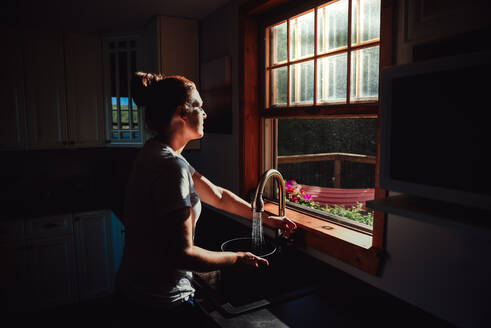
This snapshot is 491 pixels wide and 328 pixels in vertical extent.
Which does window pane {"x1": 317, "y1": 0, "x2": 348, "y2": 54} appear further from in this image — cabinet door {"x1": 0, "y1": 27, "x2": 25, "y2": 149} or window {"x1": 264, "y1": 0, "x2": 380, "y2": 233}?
cabinet door {"x1": 0, "y1": 27, "x2": 25, "y2": 149}

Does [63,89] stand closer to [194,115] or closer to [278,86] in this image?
[278,86]

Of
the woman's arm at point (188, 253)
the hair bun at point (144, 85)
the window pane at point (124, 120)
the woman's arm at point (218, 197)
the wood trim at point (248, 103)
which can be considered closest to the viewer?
the woman's arm at point (188, 253)

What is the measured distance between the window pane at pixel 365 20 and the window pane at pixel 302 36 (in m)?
0.32

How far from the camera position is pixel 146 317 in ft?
4.00

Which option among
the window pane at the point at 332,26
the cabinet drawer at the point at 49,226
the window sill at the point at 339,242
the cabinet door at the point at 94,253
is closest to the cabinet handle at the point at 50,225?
the cabinet drawer at the point at 49,226

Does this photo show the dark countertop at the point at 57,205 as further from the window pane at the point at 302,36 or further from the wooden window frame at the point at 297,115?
the window pane at the point at 302,36

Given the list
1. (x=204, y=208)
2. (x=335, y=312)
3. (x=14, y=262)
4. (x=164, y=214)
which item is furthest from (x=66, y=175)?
(x=335, y=312)

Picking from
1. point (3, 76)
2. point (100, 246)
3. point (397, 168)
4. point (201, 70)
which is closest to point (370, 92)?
point (397, 168)

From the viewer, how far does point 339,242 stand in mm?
1509

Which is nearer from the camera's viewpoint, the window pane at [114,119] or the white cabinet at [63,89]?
the white cabinet at [63,89]

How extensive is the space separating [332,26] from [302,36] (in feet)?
0.78

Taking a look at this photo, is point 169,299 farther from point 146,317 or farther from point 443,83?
point 443,83

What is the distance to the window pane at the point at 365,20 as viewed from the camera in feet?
4.88

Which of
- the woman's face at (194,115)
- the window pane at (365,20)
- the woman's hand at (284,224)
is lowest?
the woman's hand at (284,224)
